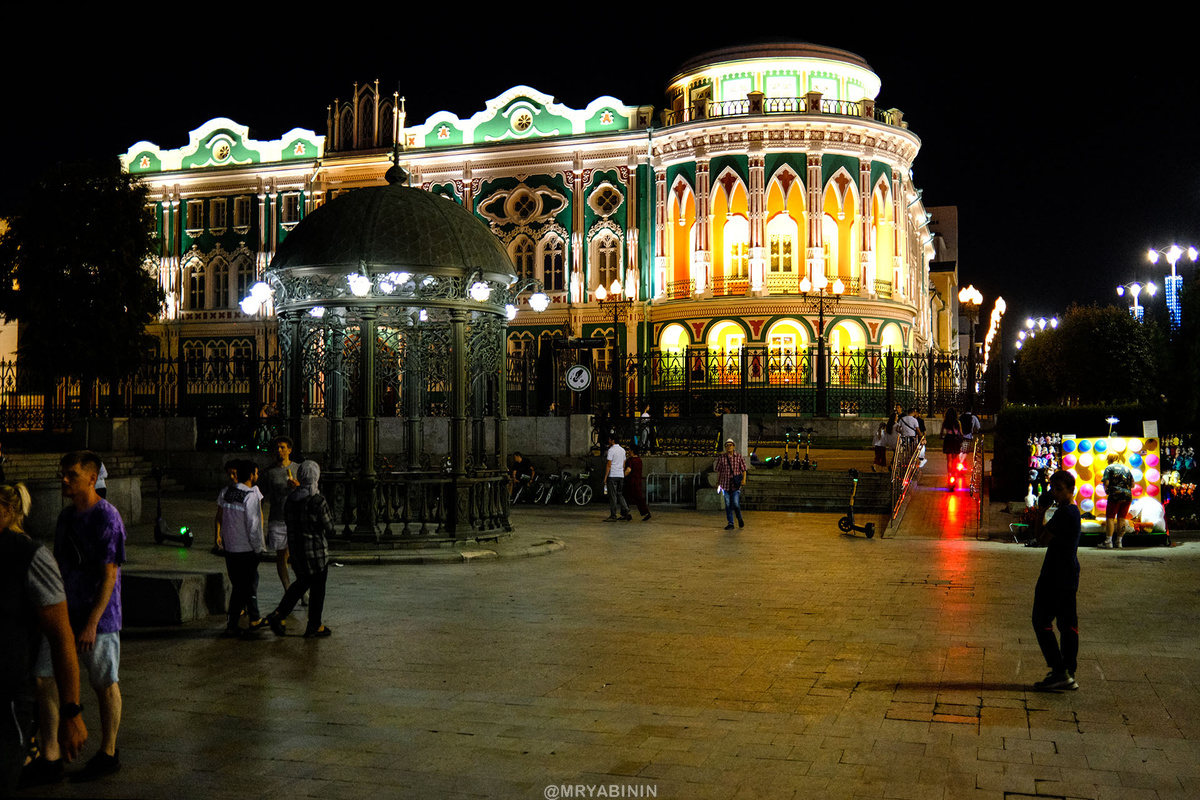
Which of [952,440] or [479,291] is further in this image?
[952,440]

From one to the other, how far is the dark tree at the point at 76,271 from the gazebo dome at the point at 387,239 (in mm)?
25525

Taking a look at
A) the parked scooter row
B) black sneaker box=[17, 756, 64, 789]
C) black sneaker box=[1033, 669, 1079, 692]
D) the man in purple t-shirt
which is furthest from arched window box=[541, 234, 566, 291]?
black sneaker box=[17, 756, 64, 789]

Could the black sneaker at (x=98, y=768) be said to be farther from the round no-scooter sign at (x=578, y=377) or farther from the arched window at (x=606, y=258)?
the arched window at (x=606, y=258)

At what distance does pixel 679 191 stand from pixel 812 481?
25.5 meters

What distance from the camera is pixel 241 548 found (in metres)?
9.77

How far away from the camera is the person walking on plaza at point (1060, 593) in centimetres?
768

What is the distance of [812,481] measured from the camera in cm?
2403

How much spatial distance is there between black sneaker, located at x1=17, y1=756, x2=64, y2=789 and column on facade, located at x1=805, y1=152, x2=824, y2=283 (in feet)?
134

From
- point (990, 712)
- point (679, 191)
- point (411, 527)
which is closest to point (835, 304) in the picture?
point (679, 191)

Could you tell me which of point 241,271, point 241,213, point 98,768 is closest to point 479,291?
point 98,768

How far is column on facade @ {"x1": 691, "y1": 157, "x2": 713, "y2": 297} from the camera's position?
4581cm

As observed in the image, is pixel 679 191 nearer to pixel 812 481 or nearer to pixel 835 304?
pixel 835 304

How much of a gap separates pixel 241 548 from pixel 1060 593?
649cm

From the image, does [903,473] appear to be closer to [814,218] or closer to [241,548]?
[241,548]
